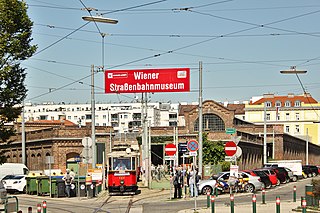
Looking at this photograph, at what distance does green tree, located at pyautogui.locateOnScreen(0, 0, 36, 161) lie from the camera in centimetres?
2359

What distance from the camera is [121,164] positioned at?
1483 inches

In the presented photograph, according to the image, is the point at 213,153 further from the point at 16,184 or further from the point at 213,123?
the point at 16,184

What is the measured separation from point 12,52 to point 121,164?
599 inches

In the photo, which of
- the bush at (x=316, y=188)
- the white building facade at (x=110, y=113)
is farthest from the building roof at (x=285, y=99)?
the bush at (x=316, y=188)

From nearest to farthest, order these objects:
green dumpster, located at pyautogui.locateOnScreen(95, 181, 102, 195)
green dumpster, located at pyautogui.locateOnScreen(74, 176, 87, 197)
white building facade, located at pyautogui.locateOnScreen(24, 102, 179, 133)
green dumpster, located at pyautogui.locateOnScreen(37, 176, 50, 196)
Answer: green dumpster, located at pyautogui.locateOnScreen(74, 176, 87, 197) < green dumpster, located at pyautogui.locateOnScreen(95, 181, 102, 195) < green dumpster, located at pyautogui.locateOnScreen(37, 176, 50, 196) < white building facade, located at pyautogui.locateOnScreen(24, 102, 179, 133)

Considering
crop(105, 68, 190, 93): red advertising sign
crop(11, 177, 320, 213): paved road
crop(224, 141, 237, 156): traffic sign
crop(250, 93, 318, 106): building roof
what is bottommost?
crop(11, 177, 320, 213): paved road

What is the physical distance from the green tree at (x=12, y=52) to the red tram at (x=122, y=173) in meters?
13.0

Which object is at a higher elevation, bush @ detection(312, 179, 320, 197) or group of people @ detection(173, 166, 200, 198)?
bush @ detection(312, 179, 320, 197)

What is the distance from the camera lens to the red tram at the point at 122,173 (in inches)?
1460

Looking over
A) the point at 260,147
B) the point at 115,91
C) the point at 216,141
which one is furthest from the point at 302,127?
the point at 115,91

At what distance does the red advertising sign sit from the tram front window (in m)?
6.41

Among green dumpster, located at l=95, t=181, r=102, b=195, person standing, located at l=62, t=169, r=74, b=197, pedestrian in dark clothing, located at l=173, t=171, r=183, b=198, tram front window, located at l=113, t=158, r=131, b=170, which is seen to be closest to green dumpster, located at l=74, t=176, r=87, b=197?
person standing, located at l=62, t=169, r=74, b=197

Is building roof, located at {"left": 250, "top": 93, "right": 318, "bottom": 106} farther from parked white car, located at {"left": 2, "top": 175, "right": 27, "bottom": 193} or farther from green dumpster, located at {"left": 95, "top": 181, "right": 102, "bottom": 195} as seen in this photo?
green dumpster, located at {"left": 95, "top": 181, "right": 102, "bottom": 195}

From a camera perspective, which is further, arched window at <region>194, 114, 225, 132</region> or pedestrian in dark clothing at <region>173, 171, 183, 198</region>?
arched window at <region>194, 114, 225, 132</region>
